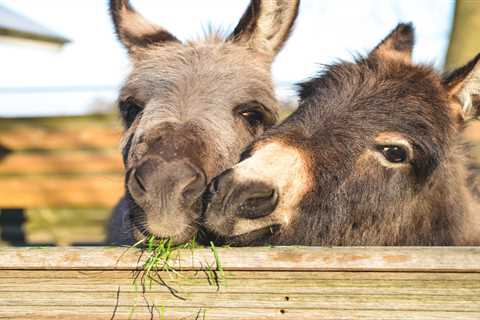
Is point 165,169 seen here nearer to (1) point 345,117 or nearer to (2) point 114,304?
(2) point 114,304

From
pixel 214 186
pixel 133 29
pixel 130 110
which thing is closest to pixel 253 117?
pixel 130 110

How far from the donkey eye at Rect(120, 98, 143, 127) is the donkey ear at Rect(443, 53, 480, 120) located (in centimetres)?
175

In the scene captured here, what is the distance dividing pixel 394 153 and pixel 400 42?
4.77 ft

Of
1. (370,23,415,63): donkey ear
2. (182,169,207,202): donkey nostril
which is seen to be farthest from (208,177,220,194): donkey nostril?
(370,23,415,63): donkey ear

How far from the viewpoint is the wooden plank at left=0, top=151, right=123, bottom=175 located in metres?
7.69

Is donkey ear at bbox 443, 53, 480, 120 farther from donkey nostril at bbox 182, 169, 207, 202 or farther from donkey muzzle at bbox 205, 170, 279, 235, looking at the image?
donkey nostril at bbox 182, 169, 207, 202

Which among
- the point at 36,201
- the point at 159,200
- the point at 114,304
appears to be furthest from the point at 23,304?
the point at 36,201

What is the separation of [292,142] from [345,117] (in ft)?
1.14

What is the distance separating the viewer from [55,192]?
7.75m

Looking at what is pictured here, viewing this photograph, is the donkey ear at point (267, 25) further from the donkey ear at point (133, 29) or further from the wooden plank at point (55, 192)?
the wooden plank at point (55, 192)

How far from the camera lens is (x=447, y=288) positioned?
1.80 meters

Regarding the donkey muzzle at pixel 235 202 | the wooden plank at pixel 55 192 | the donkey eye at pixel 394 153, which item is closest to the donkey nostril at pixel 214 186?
the donkey muzzle at pixel 235 202

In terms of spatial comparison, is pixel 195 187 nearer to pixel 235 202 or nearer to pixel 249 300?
pixel 235 202

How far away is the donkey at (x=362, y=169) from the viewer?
7.76 feet
